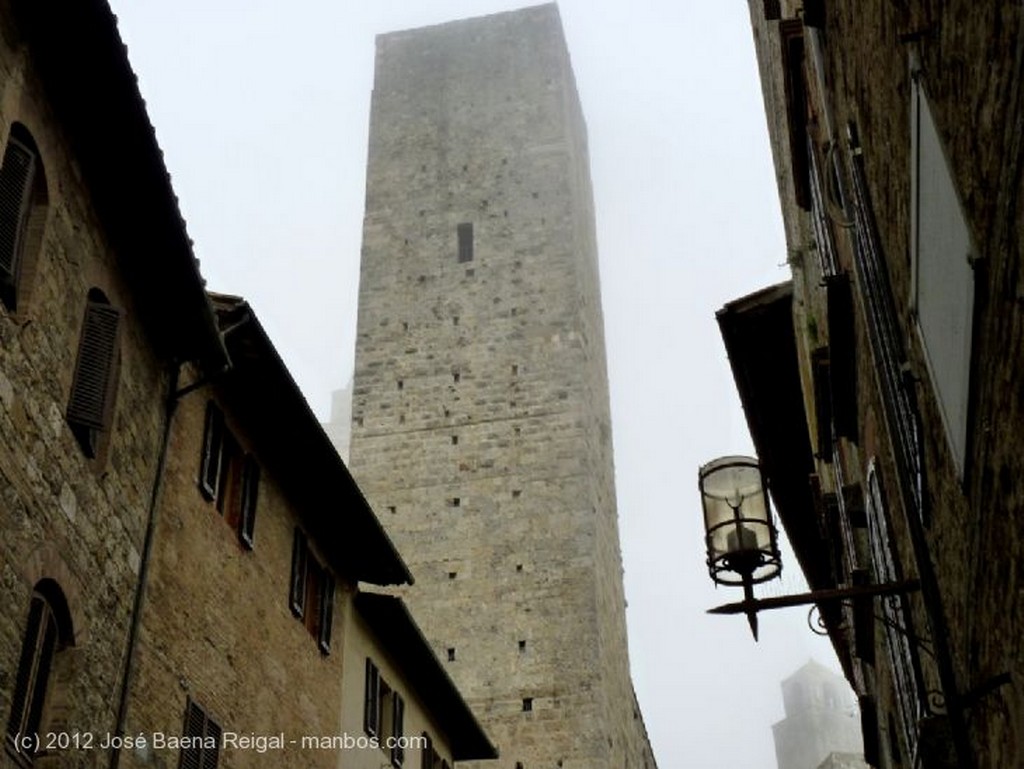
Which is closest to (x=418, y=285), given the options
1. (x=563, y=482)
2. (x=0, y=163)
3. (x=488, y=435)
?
(x=488, y=435)

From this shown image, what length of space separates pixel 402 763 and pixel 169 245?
8208 millimetres

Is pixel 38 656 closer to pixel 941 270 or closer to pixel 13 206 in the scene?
pixel 13 206

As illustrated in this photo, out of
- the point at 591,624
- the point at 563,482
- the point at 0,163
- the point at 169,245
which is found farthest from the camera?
the point at 563,482

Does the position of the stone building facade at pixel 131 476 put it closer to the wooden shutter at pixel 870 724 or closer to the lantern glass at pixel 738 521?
the lantern glass at pixel 738 521

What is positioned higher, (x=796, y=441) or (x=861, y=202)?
(x=796, y=441)

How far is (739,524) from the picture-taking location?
19.4ft

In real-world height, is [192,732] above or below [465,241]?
below

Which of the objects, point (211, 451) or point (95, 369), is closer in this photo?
point (95, 369)

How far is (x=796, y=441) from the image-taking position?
12492 millimetres

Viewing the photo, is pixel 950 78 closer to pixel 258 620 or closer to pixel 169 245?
pixel 169 245

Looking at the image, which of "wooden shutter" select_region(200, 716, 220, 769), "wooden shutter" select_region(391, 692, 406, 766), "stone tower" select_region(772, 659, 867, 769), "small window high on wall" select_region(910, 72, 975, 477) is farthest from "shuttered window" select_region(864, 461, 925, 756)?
"stone tower" select_region(772, 659, 867, 769)

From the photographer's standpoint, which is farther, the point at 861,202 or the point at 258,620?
the point at 258,620

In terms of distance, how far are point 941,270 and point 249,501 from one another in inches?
325

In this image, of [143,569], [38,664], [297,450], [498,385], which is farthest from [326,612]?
[498,385]
